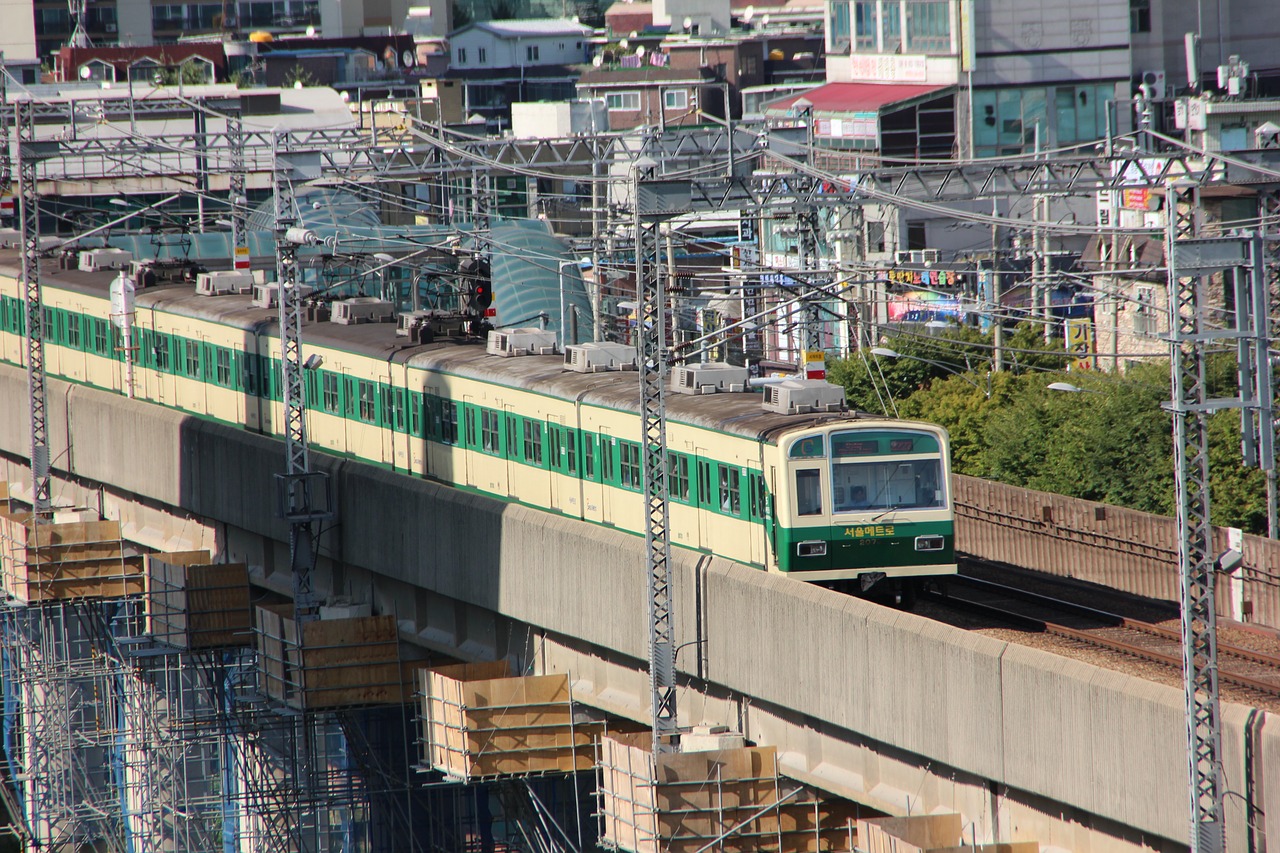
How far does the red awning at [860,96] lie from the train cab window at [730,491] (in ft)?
128

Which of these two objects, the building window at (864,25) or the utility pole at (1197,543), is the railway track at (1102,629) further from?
the building window at (864,25)

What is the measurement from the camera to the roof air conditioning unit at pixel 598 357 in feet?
93.7

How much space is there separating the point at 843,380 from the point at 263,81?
78.1 metres

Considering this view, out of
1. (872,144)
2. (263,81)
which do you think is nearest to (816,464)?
(872,144)

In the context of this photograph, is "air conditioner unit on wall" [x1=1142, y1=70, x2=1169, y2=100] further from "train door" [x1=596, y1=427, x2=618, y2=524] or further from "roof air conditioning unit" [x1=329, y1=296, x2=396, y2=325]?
"train door" [x1=596, y1=427, x2=618, y2=524]

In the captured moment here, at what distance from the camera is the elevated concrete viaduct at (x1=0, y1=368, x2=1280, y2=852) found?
52.4ft

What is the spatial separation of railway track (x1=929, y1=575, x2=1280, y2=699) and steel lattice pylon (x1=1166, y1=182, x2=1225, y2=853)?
5.29 meters

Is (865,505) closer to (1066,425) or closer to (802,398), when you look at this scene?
(802,398)

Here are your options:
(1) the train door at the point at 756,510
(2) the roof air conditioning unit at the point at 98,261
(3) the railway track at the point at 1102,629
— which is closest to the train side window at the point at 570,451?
(1) the train door at the point at 756,510

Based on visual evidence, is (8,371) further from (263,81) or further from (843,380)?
(263,81)

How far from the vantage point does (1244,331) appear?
15844 millimetres

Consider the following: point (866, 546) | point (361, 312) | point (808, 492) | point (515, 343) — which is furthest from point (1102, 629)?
point (361, 312)

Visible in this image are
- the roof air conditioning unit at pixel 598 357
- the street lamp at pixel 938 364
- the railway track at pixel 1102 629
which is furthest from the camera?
the street lamp at pixel 938 364

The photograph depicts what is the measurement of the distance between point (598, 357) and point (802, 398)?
4606 mm
